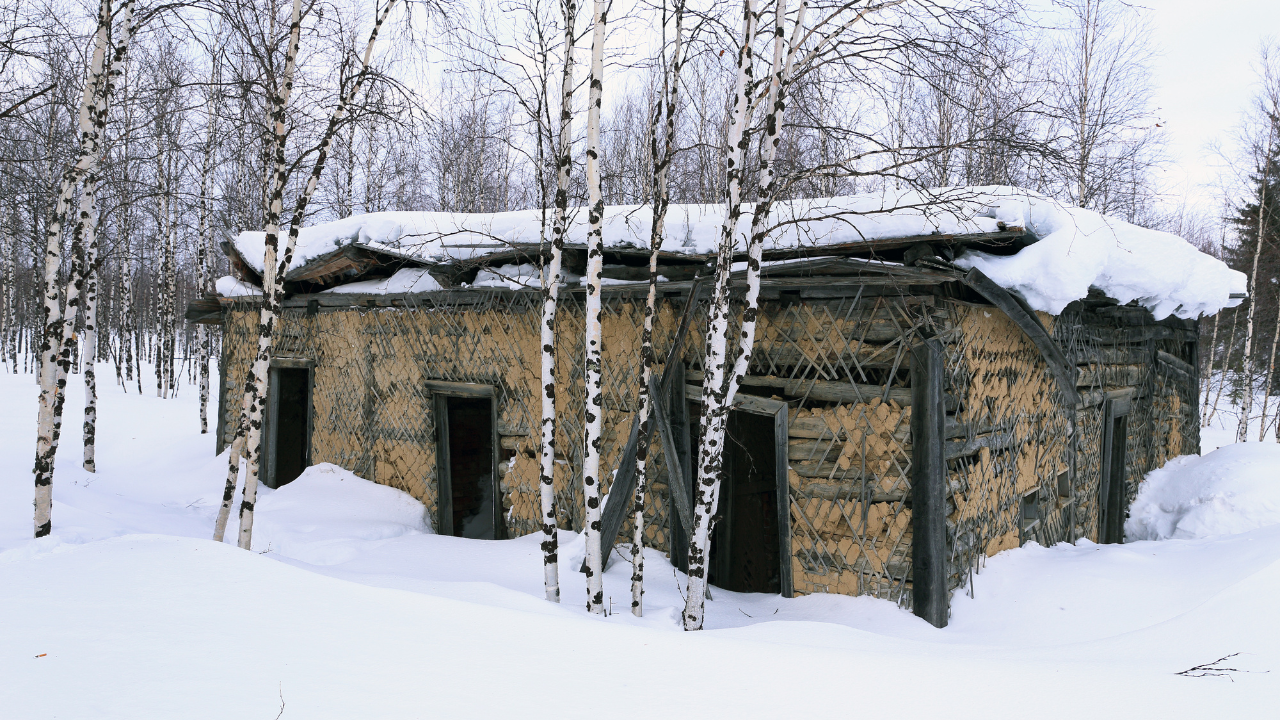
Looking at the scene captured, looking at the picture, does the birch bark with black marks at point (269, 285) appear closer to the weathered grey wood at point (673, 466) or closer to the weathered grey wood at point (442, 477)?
the weathered grey wood at point (442, 477)

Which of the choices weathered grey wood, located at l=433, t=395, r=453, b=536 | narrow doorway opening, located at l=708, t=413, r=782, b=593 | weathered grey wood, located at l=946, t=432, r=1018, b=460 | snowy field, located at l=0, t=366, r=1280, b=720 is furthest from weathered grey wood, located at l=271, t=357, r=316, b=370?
weathered grey wood, located at l=946, t=432, r=1018, b=460

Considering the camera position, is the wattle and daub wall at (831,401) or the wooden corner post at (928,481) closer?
the wooden corner post at (928,481)

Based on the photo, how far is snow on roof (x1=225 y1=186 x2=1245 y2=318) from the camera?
4.60 m

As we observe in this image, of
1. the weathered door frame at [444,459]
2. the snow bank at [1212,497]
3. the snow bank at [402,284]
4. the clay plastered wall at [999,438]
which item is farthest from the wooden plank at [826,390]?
the snow bank at [1212,497]

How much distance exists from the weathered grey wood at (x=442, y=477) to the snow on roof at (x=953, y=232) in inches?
65.1

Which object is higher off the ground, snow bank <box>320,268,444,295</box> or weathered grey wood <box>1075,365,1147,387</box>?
snow bank <box>320,268,444,295</box>

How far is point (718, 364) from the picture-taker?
3.89 meters

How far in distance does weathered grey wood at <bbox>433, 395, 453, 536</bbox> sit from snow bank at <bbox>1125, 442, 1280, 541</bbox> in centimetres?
776

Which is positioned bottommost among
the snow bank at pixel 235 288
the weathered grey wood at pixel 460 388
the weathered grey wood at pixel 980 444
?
the weathered grey wood at pixel 980 444

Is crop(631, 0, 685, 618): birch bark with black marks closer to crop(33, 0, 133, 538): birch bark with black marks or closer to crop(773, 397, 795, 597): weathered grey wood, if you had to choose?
crop(773, 397, 795, 597): weathered grey wood

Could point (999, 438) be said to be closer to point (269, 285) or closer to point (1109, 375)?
point (1109, 375)

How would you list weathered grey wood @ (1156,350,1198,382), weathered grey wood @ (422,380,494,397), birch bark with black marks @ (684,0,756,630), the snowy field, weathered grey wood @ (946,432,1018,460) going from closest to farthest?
the snowy field < birch bark with black marks @ (684,0,756,630) < weathered grey wood @ (946,432,1018,460) < weathered grey wood @ (422,380,494,397) < weathered grey wood @ (1156,350,1198,382)

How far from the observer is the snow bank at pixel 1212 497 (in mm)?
7371

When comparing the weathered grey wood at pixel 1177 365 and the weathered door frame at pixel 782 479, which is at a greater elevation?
the weathered grey wood at pixel 1177 365
